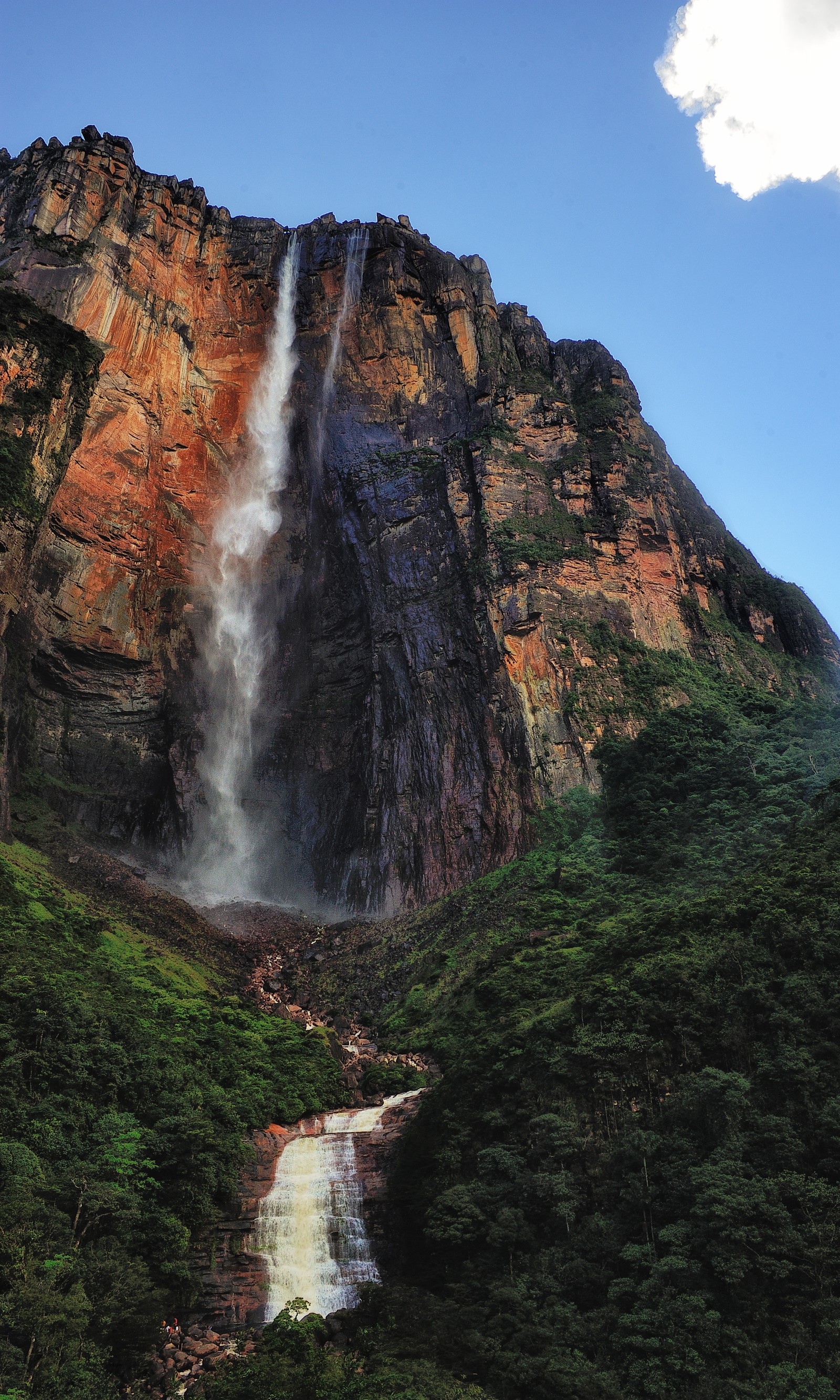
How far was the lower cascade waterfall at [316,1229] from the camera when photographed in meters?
19.8

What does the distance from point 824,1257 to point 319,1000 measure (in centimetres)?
2363

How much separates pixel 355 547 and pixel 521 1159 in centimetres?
3498

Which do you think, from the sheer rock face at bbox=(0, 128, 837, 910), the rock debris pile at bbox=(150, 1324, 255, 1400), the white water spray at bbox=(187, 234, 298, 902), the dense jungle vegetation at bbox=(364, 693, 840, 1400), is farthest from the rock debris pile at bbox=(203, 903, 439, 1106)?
the rock debris pile at bbox=(150, 1324, 255, 1400)

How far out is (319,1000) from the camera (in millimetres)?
36000

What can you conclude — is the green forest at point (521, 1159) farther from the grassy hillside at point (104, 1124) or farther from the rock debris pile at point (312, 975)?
the rock debris pile at point (312, 975)

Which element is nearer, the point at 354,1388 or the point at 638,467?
the point at 354,1388

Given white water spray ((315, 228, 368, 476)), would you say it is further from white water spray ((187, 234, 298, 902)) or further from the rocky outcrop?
the rocky outcrop

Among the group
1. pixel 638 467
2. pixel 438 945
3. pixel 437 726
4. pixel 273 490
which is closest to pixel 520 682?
pixel 437 726

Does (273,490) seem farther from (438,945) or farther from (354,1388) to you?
(354,1388)

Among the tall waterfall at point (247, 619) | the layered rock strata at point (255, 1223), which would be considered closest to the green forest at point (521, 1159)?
the layered rock strata at point (255, 1223)

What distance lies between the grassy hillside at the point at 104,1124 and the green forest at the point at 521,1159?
0.06 meters

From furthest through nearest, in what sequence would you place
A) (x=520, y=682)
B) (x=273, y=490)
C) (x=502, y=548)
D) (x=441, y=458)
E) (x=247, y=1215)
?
1. (x=273, y=490)
2. (x=441, y=458)
3. (x=502, y=548)
4. (x=520, y=682)
5. (x=247, y=1215)

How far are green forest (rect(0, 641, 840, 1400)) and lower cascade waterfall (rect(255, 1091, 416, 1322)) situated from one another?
1.14 metres

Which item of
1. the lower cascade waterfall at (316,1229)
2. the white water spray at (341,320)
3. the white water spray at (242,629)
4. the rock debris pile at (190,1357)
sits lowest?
the rock debris pile at (190,1357)
